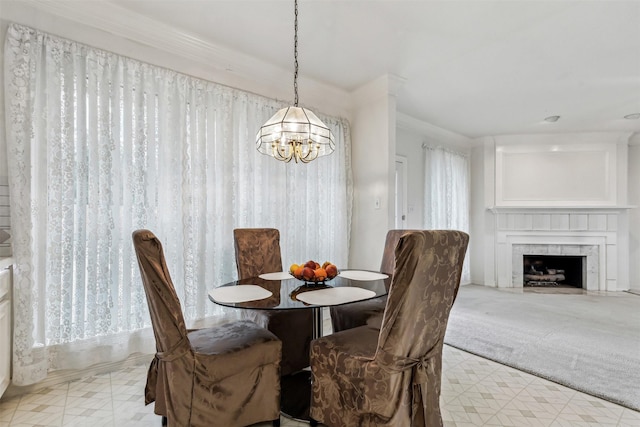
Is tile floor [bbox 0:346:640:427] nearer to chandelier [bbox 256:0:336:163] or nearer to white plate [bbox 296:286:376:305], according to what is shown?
white plate [bbox 296:286:376:305]

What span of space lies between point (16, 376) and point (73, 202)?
3.63 ft

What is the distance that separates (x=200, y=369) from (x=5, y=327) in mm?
1339

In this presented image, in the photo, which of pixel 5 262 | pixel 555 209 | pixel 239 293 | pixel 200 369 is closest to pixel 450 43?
pixel 239 293

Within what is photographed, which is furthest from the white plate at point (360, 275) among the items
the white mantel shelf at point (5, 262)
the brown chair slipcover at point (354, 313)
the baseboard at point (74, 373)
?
the white mantel shelf at point (5, 262)

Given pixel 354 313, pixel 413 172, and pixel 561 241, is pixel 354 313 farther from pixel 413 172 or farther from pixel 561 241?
pixel 561 241

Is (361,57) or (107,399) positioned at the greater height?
(361,57)

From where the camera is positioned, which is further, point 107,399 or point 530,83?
point 530,83

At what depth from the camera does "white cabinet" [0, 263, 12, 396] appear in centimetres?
184

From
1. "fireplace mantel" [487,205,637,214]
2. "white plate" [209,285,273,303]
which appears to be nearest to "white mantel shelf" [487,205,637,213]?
"fireplace mantel" [487,205,637,214]

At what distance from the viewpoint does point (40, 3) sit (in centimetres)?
213

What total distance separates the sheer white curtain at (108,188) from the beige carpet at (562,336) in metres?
2.45

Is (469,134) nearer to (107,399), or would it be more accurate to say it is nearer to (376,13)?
(376,13)

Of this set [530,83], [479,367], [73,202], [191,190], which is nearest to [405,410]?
[479,367]

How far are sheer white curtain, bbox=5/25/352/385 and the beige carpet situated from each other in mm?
2454
